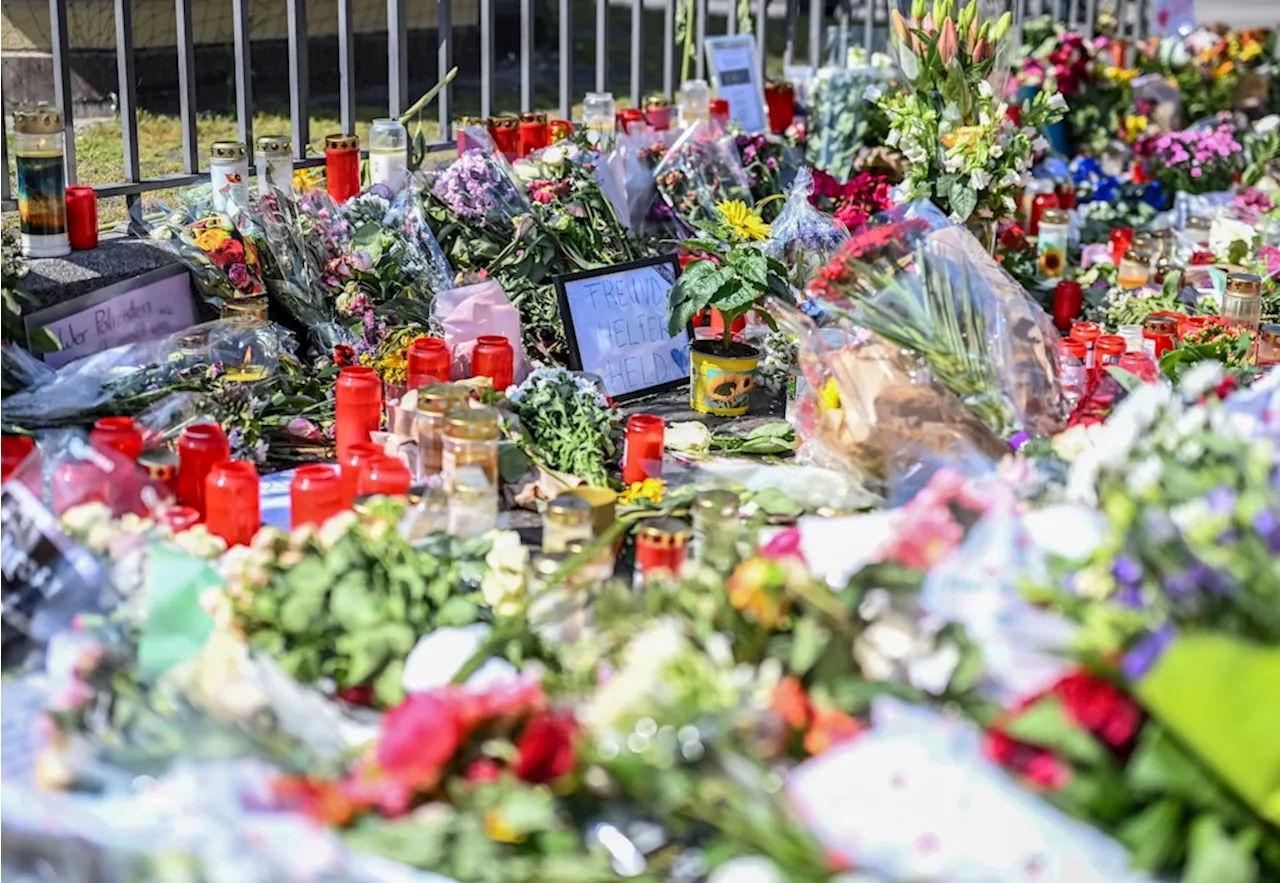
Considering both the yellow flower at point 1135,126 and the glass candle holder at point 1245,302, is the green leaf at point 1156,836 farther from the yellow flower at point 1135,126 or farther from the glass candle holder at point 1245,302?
the yellow flower at point 1135,126

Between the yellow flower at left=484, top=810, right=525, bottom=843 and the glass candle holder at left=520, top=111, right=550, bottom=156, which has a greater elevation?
the glass candle holder at left=520, top=111, right=550, bottom=156

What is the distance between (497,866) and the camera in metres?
1.42

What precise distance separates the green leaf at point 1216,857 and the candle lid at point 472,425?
4.41ft

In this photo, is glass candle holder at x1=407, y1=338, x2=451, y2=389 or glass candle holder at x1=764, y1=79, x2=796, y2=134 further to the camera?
glass candle holder at x1=764, y1=79, x2=796, y2=134

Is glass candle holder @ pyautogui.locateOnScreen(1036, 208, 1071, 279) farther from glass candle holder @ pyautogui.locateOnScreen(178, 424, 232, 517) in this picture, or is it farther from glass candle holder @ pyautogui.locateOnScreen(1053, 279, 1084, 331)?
glass candle holder @ pyautogui.locateOnScreen(178, 424, 232, 517)

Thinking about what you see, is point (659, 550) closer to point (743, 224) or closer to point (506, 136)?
point (743, 224)

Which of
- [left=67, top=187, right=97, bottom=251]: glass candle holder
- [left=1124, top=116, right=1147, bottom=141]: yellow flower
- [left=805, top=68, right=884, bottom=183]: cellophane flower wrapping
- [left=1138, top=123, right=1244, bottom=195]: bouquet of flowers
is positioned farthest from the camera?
[left=1124, top=116, right=1147, bottom=141]: yellow flower

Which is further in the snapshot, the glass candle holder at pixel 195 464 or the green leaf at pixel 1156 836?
the glass candle holder at pixel 195 464

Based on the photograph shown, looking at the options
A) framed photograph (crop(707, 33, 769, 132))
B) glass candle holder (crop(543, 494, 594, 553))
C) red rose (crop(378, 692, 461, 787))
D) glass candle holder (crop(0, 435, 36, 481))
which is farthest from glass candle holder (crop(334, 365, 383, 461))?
framed photograph (crop(707, 33, 769, 132))

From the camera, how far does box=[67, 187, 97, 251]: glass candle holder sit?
3.26m

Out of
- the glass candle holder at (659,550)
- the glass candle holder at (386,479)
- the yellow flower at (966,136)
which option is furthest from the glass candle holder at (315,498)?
the yellow flower at (966,136)

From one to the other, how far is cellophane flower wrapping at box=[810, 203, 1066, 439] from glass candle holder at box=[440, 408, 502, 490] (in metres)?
0.67

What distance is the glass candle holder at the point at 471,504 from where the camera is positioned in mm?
2338

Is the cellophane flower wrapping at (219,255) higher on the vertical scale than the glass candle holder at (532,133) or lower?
lower
